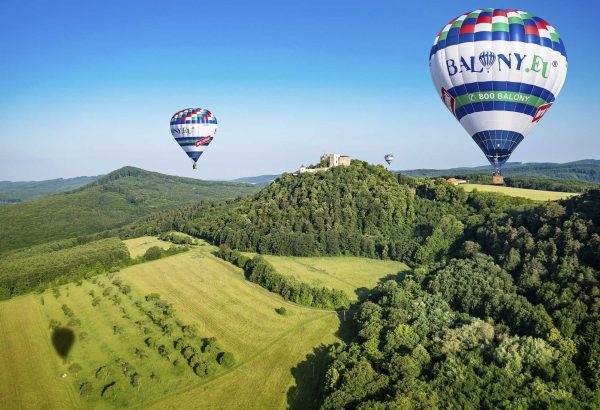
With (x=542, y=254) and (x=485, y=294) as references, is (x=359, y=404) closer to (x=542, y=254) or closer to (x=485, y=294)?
(x=485, y=294)

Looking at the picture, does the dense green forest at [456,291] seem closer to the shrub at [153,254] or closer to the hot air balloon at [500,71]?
the shrub at [153,254]

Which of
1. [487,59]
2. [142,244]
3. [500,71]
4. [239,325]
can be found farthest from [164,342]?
[142,244]

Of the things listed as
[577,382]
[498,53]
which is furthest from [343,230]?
[577,382]

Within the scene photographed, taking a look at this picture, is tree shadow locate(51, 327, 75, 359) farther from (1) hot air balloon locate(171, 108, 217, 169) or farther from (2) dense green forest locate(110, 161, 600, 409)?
(1) hot air balloon locate(171, 108, 217, 169)

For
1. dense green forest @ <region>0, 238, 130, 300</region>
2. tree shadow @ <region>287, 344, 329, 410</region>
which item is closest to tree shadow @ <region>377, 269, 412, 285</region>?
tree shadow @ <region>287, 344, 329, 410</region>

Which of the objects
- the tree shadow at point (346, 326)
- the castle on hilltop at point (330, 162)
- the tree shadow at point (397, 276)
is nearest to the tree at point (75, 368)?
the tree shadow at point (346, 326)

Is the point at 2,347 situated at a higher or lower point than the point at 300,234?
lower
